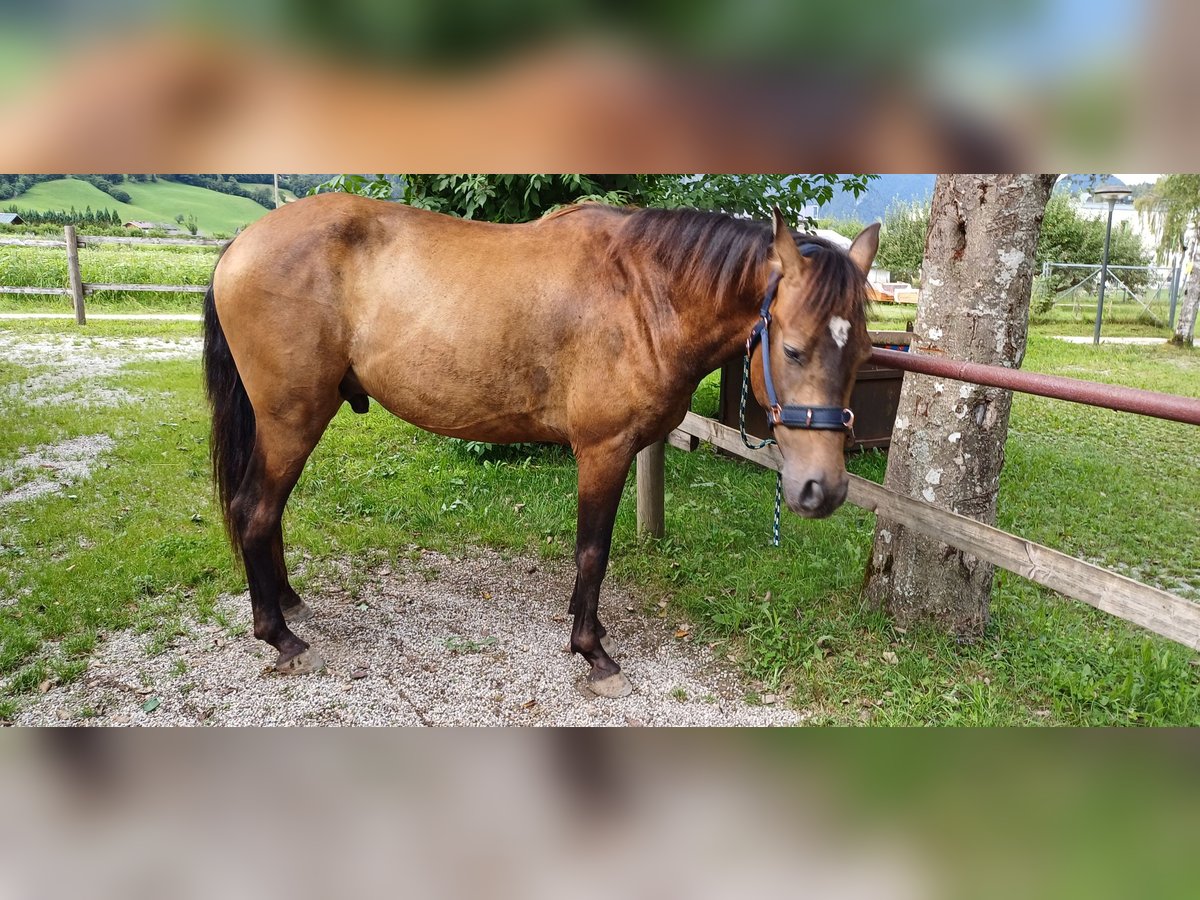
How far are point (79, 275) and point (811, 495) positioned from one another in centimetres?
1559

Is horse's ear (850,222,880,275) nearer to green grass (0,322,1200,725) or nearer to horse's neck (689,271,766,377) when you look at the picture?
horse's neck (689,271,766,377)

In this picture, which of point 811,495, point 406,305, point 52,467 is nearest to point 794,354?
point 811,495

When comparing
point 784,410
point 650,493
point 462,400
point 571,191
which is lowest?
point 650,493

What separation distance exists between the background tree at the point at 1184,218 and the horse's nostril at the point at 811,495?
50.1 ft

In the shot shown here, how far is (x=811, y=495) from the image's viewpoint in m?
2.48

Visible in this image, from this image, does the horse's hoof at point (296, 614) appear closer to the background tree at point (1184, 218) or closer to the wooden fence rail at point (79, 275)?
the wooden fence rail at point (79, 275)

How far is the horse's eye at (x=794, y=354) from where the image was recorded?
2.50 m

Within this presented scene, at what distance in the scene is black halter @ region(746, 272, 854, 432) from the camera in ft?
8.08

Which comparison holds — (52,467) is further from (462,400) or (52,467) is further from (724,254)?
(724,254)

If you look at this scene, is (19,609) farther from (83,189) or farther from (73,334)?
(73,334)

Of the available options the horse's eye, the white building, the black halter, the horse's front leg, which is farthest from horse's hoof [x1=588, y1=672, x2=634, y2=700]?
the white building

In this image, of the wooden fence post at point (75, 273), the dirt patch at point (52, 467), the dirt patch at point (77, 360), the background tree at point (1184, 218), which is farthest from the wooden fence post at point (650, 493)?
the background tree at point (1184, 218)

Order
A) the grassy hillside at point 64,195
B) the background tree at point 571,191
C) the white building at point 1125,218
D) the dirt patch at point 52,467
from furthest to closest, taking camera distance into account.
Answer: the white building at point 1125,218, the background tree at point 571,191, the dirt patch at point 52,467, the grassy hillside at point 64,195
